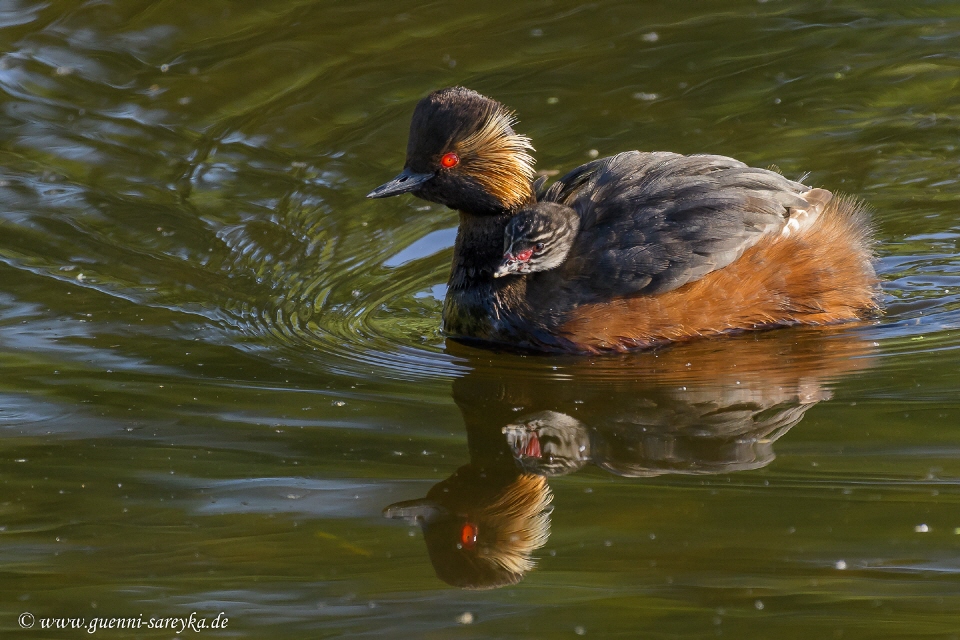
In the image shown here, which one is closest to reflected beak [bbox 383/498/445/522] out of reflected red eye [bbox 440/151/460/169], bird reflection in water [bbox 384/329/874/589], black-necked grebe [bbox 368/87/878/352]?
bird reflection in water [bbox 384/329/874/589]

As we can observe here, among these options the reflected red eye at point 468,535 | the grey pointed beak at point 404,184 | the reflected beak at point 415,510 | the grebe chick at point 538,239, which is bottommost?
the reflected red eye at point 468,535

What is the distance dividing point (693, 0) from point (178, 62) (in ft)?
13.1

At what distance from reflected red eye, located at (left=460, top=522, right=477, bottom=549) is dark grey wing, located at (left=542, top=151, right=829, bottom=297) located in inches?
78.4

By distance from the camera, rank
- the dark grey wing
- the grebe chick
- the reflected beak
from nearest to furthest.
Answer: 1. the reflected beak
2. the dark grey wing
3. the grebe chick

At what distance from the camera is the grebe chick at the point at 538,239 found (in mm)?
5746

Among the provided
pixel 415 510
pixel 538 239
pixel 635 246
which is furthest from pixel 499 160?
pixel 415 510

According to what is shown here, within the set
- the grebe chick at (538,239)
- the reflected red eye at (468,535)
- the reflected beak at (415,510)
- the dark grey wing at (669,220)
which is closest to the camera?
the reflected red eye at (468,535)

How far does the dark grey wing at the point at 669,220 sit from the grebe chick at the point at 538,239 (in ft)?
0.20

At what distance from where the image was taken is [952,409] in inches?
180

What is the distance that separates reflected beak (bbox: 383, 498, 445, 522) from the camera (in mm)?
4020

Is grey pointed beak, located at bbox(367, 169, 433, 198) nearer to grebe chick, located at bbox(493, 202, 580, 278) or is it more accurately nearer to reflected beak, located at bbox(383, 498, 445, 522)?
grebe chick, located at bbox(493, 202, 580, 278)

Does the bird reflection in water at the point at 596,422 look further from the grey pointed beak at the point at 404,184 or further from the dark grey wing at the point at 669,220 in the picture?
the grey pointed beak at the point at 404,184

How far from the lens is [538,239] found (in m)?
5.75

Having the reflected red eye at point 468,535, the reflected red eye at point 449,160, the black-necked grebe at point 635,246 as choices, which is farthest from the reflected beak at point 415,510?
the reflected red eye at point 449,160
